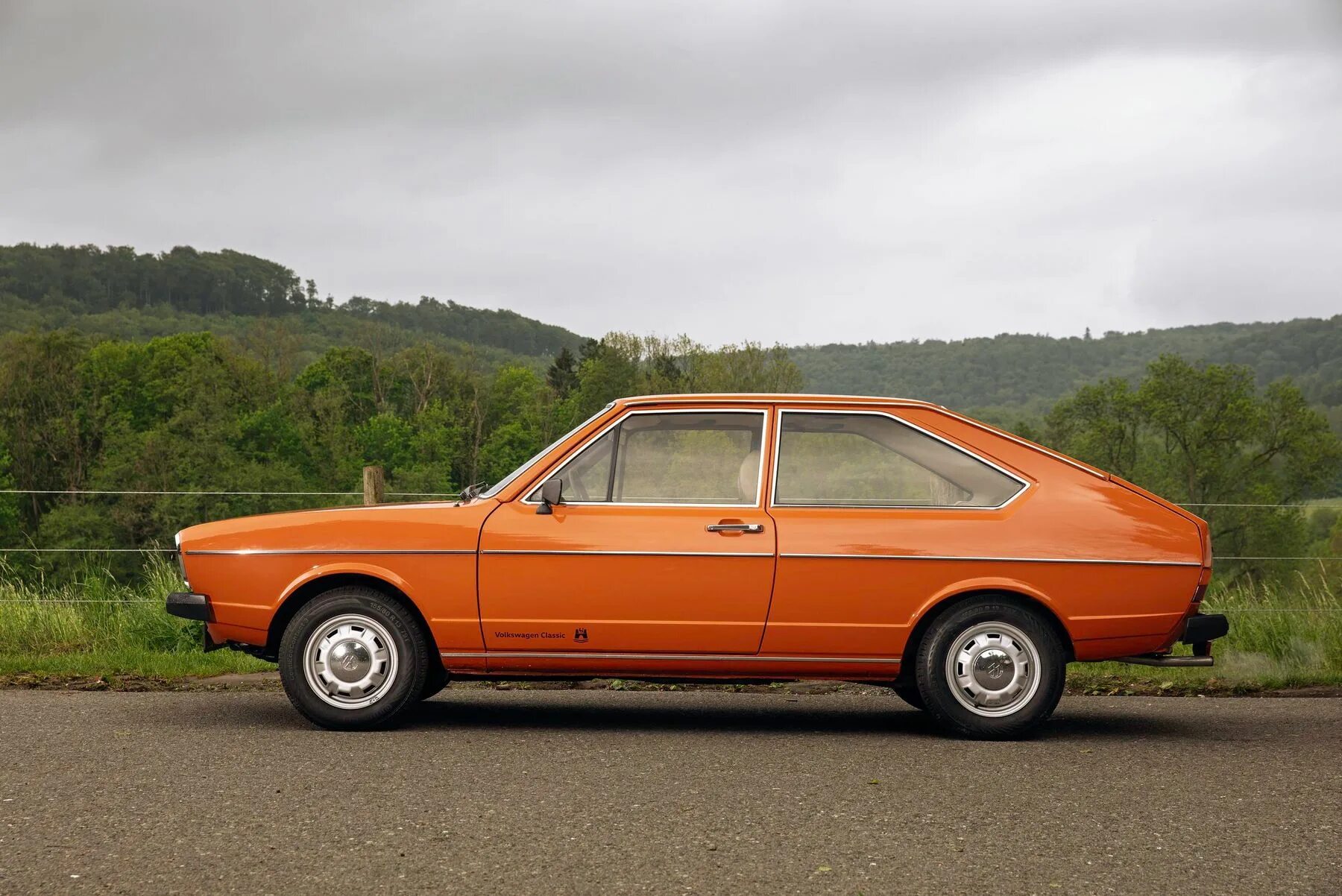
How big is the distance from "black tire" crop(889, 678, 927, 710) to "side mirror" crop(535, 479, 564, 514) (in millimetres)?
2040

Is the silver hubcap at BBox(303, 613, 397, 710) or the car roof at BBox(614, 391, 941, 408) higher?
the car roof at BBox(614, 391, 941, 408)

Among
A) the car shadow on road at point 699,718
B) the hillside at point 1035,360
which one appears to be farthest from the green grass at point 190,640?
the hillside at point 1035,360

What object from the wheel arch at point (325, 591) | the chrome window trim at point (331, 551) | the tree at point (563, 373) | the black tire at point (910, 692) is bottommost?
the black tire at point (910, 692)

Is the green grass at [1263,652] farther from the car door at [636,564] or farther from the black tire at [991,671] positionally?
the car door at [636,564]

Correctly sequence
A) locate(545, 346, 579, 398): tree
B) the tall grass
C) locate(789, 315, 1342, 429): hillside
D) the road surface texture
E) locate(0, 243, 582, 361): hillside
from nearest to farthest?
1. the road surface texture
2. the tall grass
3. locate(789, 315, 1342, 429): hillside
4. locate(545, 346, 579, 398): tree
5. locate(0, 243, 582, 361): hillside

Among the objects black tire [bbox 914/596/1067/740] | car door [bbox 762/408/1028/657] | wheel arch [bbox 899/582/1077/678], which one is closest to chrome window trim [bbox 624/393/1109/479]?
car door [bbox 762/408/1028/657]

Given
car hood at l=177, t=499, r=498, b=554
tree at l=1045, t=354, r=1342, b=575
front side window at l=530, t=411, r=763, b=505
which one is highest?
tree at l=1045, t=354, r=1342, b=575

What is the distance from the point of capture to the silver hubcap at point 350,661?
703 centimetres

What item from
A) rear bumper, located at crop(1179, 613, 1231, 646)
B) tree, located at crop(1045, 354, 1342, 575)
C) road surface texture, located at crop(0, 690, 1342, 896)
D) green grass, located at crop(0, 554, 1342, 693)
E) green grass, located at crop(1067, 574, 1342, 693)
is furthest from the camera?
tree, located at crop(1045, 354, 1342, 575)

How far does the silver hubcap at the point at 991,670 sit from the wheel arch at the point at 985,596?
16 cm

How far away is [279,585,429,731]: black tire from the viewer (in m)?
7.00

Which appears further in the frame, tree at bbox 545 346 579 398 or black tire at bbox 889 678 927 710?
tree at bbox 545 346 579 398

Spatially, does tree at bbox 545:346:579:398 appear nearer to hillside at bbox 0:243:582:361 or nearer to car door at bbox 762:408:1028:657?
hillside at bbox 0:243:582:361

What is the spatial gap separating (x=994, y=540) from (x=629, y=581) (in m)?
1.89
